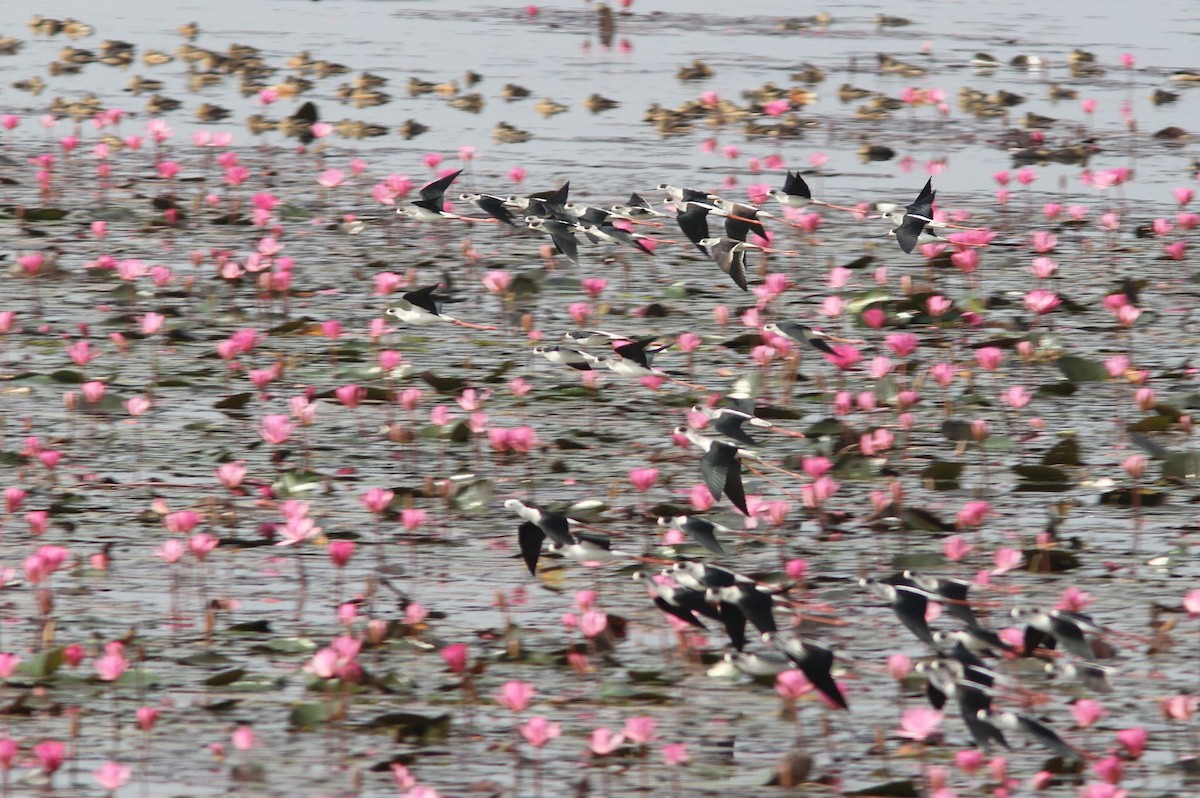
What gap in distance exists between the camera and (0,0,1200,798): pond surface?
4.33 m

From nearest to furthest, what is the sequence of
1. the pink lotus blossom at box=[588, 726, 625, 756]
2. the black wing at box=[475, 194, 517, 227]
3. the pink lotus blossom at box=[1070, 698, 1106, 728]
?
the pink lotus blossom at box=[588, 726, 625, 756], the pink lotus blossom at box=[1070, 698, 1106, 728], the black wing at box=[475, 194, 517, 227]

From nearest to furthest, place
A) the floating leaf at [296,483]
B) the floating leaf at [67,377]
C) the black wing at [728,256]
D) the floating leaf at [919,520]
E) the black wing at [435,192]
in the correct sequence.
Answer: the floating leaf at [919,520]
the floating leaf at [296,483]
the floating leaf at [67,377]
the black wing at [728,256]
the black wing at [435,192]

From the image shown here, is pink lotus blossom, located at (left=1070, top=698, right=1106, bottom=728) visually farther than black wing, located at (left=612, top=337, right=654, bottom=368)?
No

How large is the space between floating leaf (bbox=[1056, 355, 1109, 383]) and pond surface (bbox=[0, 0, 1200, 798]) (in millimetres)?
10

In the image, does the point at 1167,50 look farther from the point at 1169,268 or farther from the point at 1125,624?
the point at 1125,624

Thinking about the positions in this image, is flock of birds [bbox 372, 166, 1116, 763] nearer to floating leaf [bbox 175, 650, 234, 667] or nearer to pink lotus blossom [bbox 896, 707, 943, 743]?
pink lotus blossom [bbox 896, 707, 943, 743]

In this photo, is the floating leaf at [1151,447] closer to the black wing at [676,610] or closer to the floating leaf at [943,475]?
the floating leaf at [943,475]

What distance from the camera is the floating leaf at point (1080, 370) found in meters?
7.23

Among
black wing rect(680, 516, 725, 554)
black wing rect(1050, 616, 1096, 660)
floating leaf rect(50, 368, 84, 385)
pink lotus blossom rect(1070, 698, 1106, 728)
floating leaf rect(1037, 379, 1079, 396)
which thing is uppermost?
black wing rect(1050, 616, 1096, 660)

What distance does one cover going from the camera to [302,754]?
418 centimetres

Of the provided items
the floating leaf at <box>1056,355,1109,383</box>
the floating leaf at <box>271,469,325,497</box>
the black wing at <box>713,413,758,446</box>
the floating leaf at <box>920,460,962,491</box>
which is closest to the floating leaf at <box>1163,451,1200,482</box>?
the floating leaf at <box>920,460,962,491</box>

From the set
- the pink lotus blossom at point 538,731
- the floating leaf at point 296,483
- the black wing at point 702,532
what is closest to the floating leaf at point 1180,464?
the black wing at point 702,532

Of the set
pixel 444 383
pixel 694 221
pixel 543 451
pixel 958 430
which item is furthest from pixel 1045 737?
pixel 694 221

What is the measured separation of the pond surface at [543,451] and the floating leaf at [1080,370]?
0.4 inches
